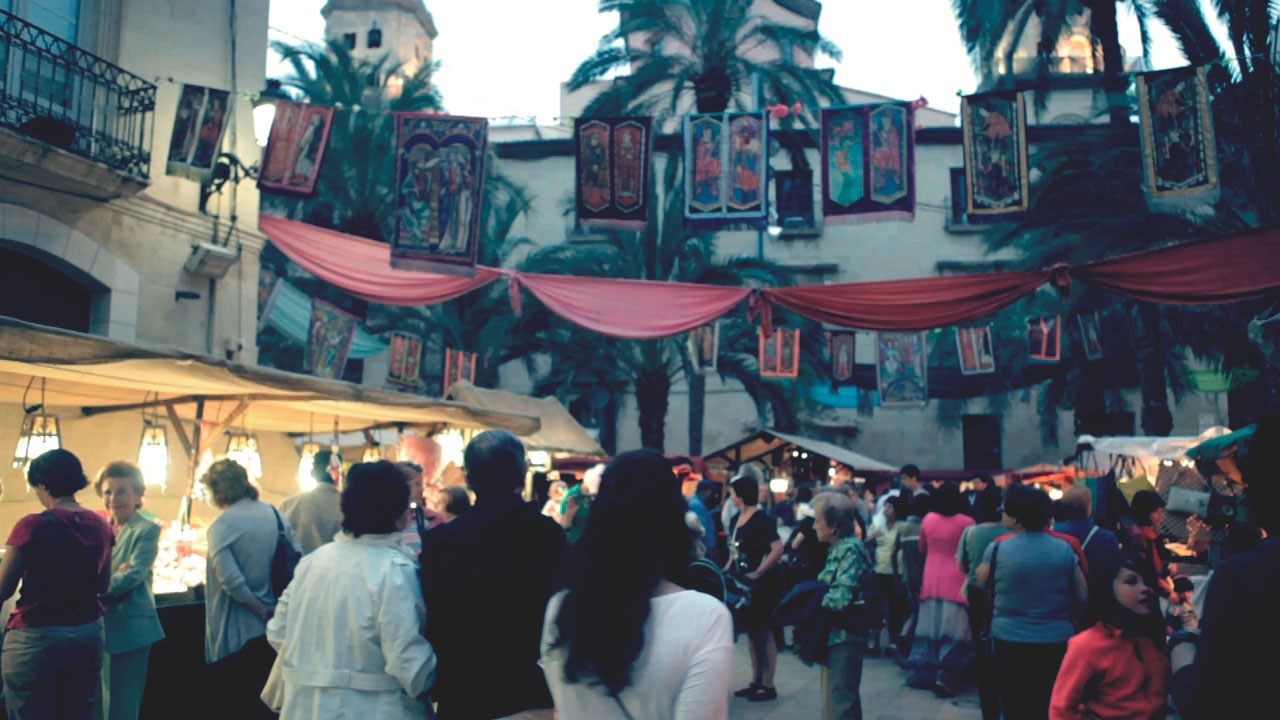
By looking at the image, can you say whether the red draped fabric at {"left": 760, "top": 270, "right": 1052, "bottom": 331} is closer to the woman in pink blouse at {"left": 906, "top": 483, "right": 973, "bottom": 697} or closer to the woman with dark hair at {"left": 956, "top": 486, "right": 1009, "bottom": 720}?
the woman in pink blouse at {"left": 906, "top": 483, "right": 973, "bottom": 697}

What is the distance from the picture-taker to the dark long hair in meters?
2.39

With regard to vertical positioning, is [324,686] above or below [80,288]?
below

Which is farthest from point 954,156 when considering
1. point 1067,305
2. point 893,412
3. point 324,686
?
point 324,686

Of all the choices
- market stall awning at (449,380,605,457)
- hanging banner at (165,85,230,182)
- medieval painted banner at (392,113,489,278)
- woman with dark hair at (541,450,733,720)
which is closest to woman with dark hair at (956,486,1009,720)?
woman with dark hair at (541,450,733,720)

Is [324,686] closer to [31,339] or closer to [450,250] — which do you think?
[31,339]

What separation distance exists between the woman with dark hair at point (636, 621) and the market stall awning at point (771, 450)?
72.0 feet

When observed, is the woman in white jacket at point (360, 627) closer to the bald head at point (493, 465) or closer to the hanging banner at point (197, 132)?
the bald head at point (493, 465)

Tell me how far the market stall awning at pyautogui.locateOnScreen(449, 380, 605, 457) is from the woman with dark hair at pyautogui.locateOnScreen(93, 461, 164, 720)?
31.9ft

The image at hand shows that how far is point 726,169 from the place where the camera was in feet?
39.1

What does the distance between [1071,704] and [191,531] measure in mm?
7475

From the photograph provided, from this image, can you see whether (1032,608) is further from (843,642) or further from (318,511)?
(318,511)

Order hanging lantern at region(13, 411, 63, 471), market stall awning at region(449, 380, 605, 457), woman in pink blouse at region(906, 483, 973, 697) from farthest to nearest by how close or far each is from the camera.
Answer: market stall awning at region(449, 380, 605, 457)
woman in pink blouse at region(906, 483, 973, 697)
hanging lantern at region(13, 411, 63, 471)

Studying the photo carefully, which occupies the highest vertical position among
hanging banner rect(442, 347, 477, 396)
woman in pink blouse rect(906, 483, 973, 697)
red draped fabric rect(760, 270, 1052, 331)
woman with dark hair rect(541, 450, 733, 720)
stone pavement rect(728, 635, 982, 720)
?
hanging banner rect(442, 347, 477, 396)

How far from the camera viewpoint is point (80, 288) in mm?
11531
